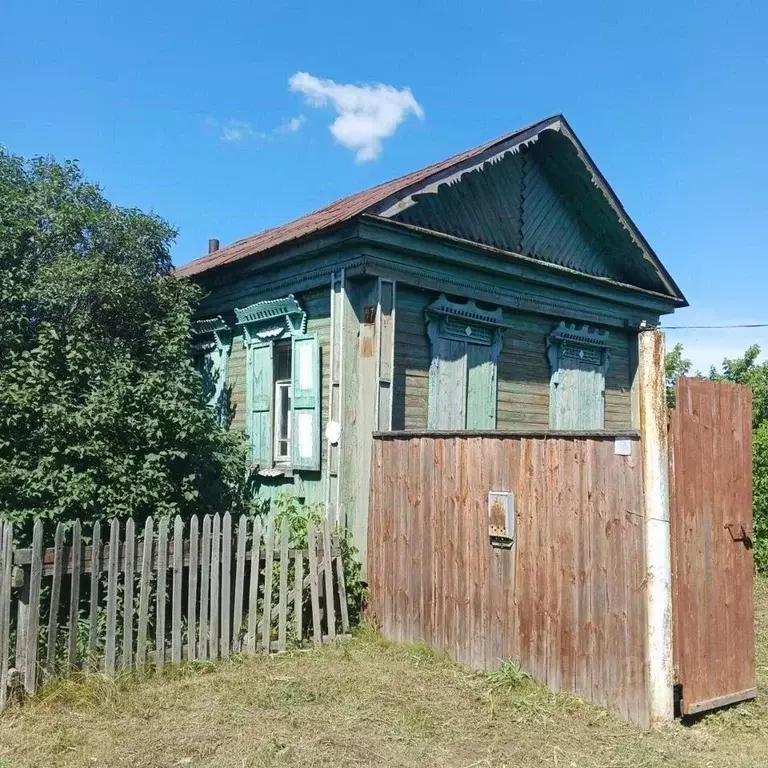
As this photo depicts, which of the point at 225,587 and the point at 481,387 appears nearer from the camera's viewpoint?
the point at 225,587

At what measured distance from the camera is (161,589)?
20.9 ft

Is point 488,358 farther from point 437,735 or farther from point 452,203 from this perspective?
point 437,735

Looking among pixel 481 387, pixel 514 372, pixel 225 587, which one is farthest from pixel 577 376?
pixel 225 587

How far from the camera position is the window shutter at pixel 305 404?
28.7ft

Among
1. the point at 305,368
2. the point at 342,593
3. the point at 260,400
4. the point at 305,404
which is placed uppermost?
the point at 305,368

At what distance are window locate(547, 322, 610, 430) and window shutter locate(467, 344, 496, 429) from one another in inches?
50.2

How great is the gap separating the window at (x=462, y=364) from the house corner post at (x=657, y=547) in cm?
391

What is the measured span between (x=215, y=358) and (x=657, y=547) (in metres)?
7.37

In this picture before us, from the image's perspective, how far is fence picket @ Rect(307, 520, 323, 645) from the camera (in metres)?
7.23

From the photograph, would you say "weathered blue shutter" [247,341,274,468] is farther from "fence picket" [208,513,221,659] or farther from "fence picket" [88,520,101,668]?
"fence picket" [88,520,101,668]

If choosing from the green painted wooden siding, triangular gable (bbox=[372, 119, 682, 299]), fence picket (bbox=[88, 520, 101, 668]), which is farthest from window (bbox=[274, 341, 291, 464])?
fence picket (bbox=[88, 520, 101, 668])

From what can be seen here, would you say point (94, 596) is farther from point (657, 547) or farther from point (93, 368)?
point (657, 547)

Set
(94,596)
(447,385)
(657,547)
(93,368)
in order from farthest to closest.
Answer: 1. (447,385)
2. (93,368)
3. (94,596)
4. (657,547)

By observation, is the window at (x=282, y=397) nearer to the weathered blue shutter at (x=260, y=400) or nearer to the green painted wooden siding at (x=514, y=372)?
the weathered blue shutter at (x=260, y=400)
